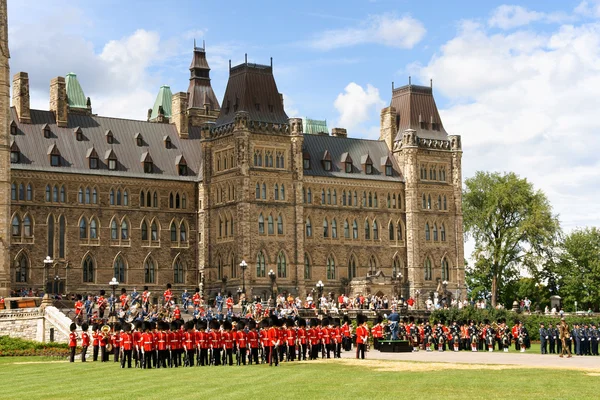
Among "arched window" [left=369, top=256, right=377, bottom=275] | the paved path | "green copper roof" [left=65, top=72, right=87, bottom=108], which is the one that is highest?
"green copper roof" [left=65, top=72, right=87, bottom=108]

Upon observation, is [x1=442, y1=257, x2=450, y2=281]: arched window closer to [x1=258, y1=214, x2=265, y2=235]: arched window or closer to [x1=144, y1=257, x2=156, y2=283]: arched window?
[x1=258, y1=214, x2=265, y2=235]: arched window

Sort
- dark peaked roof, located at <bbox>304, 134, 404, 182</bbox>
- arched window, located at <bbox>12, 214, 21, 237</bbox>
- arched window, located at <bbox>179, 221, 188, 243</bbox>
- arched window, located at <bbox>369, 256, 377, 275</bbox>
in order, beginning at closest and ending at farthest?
arched window, located at <bbox>12, 214, 21, 237</bbox> < arched window, located at <bbox>179, 221, 188, 243</bbox> < dark peaked roof, located at <bbox>304, 134, 404, 182</bbox> < arched window, located at <bbox>369, 256, 377, 275</bbox>

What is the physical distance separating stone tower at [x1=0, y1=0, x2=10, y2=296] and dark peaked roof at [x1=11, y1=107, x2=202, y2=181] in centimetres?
582

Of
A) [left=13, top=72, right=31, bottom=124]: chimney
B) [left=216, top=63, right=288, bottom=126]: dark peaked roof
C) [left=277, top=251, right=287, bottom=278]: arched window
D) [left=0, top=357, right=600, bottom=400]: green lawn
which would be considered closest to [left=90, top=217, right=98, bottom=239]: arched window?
[left=13, top=72, right=31, bottom=124]: chimney

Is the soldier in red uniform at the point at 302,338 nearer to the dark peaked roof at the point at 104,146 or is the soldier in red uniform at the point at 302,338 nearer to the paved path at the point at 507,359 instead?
the paved path at the point at 507,359

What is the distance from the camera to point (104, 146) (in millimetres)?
90562

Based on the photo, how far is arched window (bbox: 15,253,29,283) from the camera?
275 ft

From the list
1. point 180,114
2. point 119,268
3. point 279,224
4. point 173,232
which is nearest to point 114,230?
point 119,268

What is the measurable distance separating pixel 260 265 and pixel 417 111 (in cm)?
2213

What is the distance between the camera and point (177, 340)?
44125 mm

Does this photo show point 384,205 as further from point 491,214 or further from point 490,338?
point 490,338

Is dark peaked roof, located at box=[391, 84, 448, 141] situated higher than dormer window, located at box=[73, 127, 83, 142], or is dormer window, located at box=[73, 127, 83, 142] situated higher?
dark peaked roof, located at box=[391, 84, 448, 141]

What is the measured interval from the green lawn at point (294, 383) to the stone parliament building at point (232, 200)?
44.5m

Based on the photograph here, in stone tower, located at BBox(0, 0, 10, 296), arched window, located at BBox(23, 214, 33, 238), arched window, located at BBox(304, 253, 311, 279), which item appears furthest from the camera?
arched window, located at BBox(304, 253, 311, 279)
